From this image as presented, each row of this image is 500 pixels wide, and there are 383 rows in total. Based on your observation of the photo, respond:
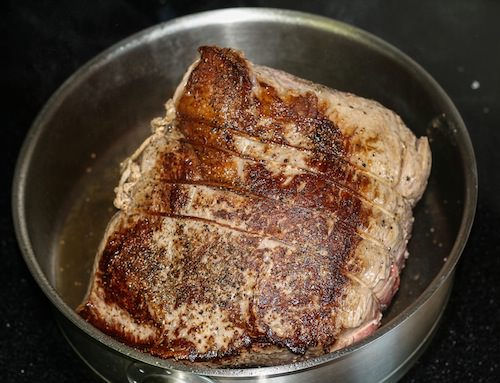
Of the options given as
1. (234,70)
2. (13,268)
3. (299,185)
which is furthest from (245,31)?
(13,268)

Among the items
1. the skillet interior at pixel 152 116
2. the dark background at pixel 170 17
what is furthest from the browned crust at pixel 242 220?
the dark background at pixel 170 17

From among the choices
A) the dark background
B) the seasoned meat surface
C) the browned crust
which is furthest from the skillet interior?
the browned crust

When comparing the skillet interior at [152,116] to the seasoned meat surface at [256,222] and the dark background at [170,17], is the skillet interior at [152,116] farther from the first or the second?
the seasoned meat surface at [256,222]

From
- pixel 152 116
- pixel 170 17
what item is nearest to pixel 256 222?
pixel 152 116

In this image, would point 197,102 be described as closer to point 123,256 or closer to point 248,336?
point 123,256

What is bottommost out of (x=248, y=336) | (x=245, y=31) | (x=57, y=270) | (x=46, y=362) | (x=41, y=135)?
(x=46, y=362)

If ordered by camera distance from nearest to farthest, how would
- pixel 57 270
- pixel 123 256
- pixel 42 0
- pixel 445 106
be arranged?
1. pixel 123 256
2. pixel 445 106
3. pixel 57 270
4. pixel 42 0

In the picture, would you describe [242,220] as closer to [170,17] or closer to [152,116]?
[152,116]
